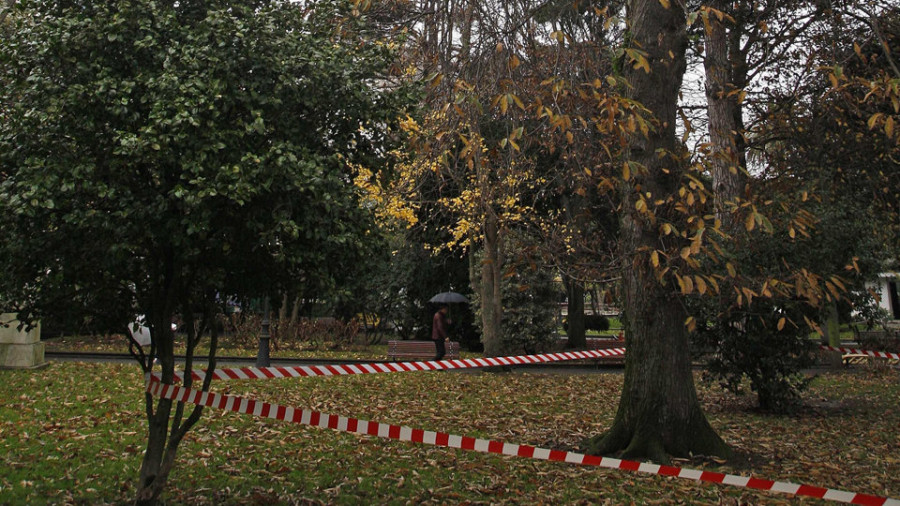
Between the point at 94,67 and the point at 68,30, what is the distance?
313mm

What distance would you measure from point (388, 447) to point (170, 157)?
447 cm

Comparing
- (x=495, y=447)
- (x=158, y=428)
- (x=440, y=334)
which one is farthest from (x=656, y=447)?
(x=440, y=334)

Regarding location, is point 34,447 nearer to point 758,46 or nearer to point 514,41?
point 514,41

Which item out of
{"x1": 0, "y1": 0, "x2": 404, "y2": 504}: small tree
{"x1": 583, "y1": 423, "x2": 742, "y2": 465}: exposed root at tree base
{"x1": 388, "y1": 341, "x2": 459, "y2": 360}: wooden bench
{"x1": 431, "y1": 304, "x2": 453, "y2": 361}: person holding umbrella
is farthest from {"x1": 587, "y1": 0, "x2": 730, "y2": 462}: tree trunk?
{"x1": 388, "y1": 341, "x2": 459, "y2": 360}: wooden bench

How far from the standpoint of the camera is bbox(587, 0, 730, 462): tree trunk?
802 cm

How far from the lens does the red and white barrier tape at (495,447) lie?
16.0ft

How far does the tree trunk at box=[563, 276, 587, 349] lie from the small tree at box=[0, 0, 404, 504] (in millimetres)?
18598

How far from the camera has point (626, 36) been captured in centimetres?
734

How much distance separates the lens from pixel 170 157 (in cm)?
496

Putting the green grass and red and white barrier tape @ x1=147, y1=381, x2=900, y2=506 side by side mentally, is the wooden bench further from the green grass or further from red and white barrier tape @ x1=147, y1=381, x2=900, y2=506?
red and white barrier tape @ x1=147, y1=381, x2=900, y2=506

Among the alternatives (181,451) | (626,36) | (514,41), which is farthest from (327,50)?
(181,451)

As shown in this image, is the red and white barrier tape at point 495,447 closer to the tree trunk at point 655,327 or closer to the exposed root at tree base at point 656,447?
the exposed root at tree base at point 656,447

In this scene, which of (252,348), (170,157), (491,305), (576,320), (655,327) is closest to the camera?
(170,157)

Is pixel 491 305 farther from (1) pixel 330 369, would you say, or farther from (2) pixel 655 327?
(2) pixel 655 327
